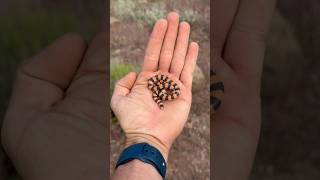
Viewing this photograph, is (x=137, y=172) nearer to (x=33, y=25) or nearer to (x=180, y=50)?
(x=180, y=50)

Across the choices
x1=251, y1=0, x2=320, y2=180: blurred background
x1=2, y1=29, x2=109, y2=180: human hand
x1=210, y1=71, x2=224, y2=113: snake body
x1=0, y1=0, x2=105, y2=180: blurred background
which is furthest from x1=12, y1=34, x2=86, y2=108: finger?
x1=251, y1=0, x2=320, y2=180: blurred background

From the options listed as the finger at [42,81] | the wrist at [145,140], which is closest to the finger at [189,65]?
the wrist at [145,140]

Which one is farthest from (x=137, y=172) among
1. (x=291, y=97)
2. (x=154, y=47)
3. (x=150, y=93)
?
(x=291, y=97)

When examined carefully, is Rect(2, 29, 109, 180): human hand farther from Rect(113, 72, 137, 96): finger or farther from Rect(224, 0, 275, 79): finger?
Rect(224, 0, 275, 79): finger

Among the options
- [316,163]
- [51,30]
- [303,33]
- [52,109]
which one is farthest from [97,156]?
[303,33]

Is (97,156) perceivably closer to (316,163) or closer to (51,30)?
(51,30)

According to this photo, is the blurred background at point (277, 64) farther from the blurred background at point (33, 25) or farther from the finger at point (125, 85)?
the finger at point (125, 85)
